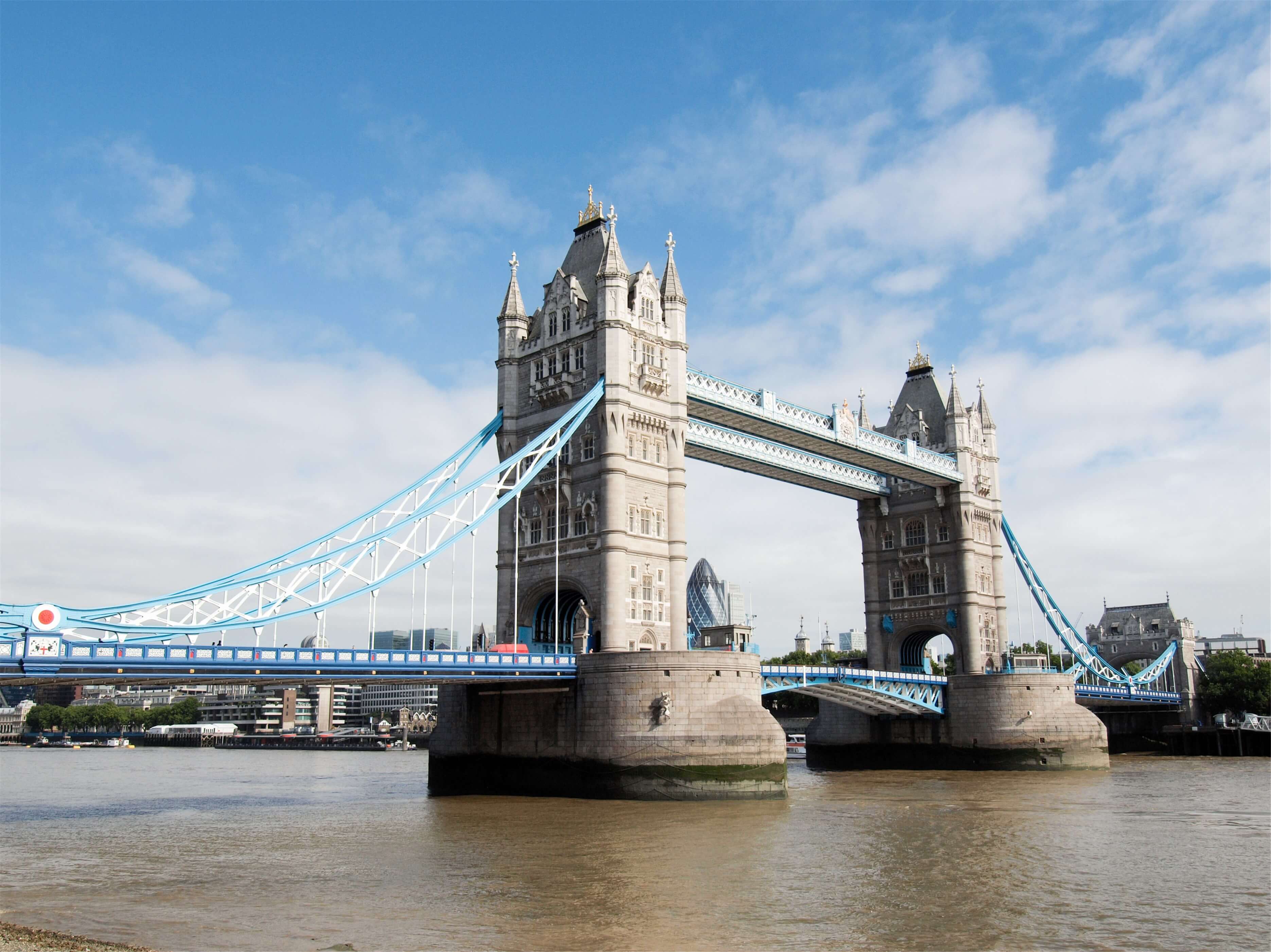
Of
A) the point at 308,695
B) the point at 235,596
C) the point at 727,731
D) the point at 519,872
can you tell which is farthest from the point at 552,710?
the point at 308,695

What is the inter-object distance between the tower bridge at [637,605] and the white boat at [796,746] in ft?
73.7

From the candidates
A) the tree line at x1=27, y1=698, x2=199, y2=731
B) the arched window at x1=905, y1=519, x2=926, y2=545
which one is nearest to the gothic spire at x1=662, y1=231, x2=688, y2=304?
the arched window at x1=905, y1=519, x2=926, y2=545

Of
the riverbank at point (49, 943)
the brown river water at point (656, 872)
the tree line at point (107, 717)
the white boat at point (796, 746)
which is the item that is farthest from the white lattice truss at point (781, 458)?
the tree line at point (107, 717)

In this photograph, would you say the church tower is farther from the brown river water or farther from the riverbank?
the riverbank

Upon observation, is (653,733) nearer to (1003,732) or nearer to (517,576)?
(517,576)

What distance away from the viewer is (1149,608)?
104062 mm

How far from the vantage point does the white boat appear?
304ft

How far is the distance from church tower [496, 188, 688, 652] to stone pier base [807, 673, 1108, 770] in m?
23.7

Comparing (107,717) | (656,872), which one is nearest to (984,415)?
(656,872)

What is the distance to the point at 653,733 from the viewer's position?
39.7 meters

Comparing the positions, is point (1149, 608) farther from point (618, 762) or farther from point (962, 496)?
point (618, 762)

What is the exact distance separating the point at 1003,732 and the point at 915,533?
593 inches

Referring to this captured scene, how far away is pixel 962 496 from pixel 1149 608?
45.5 metres

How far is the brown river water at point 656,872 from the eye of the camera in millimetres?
18312
